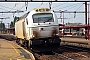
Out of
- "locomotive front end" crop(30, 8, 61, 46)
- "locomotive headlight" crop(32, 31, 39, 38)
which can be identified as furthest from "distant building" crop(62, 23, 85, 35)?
"locomotive headlight" crop(32, 31, 39, 38)

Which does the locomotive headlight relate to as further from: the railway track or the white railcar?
the railway track

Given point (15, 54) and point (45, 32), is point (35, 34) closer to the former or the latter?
point (45, 32)

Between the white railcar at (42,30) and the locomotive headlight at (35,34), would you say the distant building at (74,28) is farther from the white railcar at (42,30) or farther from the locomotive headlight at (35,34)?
the locomotive headlight at (35,34)

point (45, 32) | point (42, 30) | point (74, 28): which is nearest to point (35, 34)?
point (42, 30)

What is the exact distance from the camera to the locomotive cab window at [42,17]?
1916 cm

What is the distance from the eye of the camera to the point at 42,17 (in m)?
19.3

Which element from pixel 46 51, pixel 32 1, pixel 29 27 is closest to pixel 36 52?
pixel 46 51

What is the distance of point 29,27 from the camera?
62.5 feet

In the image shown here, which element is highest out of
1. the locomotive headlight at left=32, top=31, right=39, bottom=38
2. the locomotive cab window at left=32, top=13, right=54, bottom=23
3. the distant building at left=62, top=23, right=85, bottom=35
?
the locomotive cab window at left=32, top=13, right=54, bottom=23

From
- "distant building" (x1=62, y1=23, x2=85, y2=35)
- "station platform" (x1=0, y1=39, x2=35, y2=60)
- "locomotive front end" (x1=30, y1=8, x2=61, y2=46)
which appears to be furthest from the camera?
"distant building" (x1=62, y1=23, x2=85, y2=35)

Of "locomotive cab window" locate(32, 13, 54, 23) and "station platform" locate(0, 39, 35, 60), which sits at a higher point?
"locomotive cab window" locate(32, 13, 54, 23)

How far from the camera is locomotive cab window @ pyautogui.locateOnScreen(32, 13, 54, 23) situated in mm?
19156

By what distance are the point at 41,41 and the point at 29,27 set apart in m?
1.50

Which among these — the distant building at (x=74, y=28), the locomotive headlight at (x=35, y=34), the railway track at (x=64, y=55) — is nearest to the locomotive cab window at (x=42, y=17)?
the locomotive headlight at (x=35, y=34)
